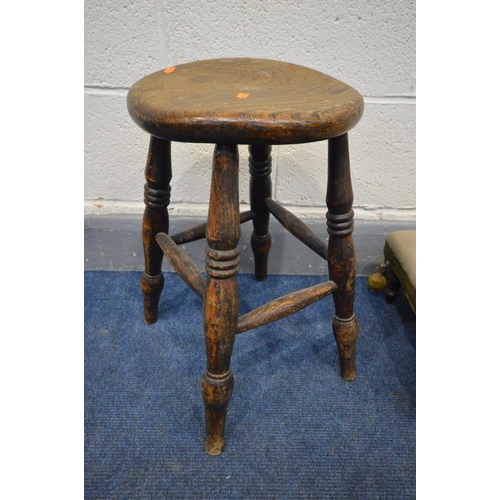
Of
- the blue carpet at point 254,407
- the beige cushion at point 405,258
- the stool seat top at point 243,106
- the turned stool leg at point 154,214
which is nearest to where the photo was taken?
the stool seat top at point 243,106

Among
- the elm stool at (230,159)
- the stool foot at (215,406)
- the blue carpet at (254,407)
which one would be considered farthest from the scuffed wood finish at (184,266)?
the blue carpet at (254,407)

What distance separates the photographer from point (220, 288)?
0.83 m

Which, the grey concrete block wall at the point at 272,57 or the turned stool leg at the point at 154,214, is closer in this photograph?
the turned stool leg at the point at 154,214

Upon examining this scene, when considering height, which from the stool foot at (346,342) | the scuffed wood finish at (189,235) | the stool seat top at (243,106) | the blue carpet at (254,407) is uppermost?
the stool seat top at (243,106)

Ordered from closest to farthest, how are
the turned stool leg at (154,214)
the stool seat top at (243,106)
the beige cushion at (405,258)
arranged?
the stool seat top at (243,106) < the turned stool leg at (154,214) < the beige cushion at (405,258)

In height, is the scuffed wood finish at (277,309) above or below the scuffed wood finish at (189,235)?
below

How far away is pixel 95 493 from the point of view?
86cm

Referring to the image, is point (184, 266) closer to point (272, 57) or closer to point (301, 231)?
point (301, 231)

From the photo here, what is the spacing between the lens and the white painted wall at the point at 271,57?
3.77 ft

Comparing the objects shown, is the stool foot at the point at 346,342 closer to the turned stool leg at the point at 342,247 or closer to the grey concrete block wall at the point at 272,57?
the turned stool leg at the point at 342,247

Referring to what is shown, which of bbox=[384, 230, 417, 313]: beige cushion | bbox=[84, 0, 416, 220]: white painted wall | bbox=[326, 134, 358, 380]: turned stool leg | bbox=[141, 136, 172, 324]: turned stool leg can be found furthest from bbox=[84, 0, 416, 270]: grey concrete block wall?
bbox=[326, 134, 358, 380]: turned stool leg

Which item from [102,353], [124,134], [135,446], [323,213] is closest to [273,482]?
[135,446]

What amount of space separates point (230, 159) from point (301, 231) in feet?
1.20

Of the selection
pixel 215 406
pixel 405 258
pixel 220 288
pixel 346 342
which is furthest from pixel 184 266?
pixel 405 258
